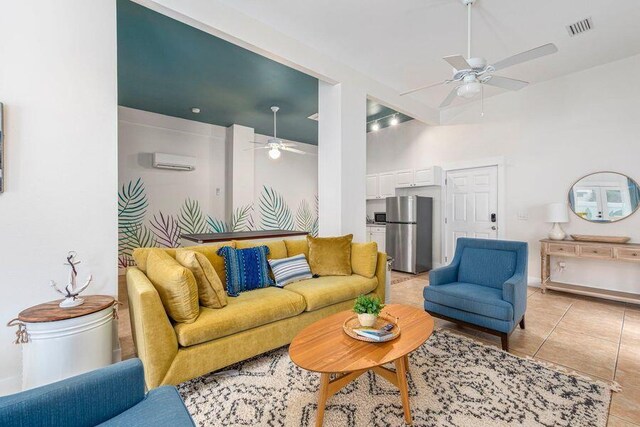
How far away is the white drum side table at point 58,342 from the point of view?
163 centimetres

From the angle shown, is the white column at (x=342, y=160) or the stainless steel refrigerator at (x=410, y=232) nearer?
the white column at (x=342, y=160)

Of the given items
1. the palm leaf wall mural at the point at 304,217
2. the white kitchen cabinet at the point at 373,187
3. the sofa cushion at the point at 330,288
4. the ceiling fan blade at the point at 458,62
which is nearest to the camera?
the ceiling fan blade at the point at 458,62

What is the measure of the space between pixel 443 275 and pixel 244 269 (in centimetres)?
204

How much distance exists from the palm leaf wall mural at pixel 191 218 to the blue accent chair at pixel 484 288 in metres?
4.70

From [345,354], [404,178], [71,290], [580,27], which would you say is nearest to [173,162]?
[71,290]

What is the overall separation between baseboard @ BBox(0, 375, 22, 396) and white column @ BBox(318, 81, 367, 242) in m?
2.97

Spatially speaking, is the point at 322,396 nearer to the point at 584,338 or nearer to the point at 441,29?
the point at 584,338

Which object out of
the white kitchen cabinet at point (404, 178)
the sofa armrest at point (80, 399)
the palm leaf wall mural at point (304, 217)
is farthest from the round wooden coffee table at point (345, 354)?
the palm leaf wall mural at point (304, 217)

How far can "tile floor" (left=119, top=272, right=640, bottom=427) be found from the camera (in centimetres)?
202

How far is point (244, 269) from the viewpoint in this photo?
2.71 metres

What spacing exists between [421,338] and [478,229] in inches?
160

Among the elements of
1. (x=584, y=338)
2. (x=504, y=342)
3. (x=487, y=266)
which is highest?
(x=487, y=266)

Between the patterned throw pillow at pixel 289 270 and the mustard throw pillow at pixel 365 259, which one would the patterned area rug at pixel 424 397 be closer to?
the patterned throw pillow at pixel 289 270

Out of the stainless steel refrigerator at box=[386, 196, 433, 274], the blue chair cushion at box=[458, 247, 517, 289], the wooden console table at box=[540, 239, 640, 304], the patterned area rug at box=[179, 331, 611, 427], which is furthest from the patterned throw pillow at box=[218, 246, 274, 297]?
the wooden console table at box=[540, 239, 640, 304]
